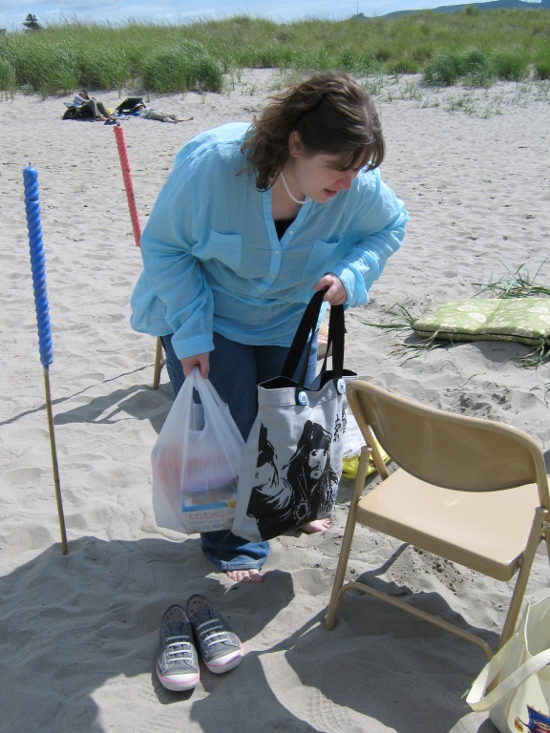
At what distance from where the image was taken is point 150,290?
2.21m

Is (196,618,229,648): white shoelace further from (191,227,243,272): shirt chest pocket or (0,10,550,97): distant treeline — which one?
(0,10,550,97): distant treeline

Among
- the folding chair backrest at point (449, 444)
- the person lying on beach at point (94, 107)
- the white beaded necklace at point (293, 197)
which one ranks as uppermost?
the person lying on beach at point (94, 107)

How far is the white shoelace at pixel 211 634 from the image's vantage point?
1993mm

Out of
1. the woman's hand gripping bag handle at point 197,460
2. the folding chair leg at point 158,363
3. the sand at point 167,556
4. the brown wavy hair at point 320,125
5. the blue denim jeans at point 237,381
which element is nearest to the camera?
the brown wavy hair at point 320,125

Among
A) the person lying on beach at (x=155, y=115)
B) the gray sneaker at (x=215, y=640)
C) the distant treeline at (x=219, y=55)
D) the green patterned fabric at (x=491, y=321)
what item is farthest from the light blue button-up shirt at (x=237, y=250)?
the distant treeline at (x=219, y=55)

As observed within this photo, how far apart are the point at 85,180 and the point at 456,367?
5858 millimetres

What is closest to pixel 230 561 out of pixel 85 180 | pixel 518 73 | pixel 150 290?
pixel 150 290

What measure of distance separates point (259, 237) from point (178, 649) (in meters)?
1.24

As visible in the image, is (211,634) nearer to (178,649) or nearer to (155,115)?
(178,649)

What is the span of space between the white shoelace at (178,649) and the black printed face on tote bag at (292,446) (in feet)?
1.17

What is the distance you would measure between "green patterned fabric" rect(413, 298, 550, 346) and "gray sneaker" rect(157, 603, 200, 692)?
2.45 meters

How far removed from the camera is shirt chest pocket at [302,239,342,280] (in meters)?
2.12

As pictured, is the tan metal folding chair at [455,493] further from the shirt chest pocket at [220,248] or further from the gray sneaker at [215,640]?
the shirt chest pocket at [220,248]

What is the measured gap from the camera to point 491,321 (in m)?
3.88
